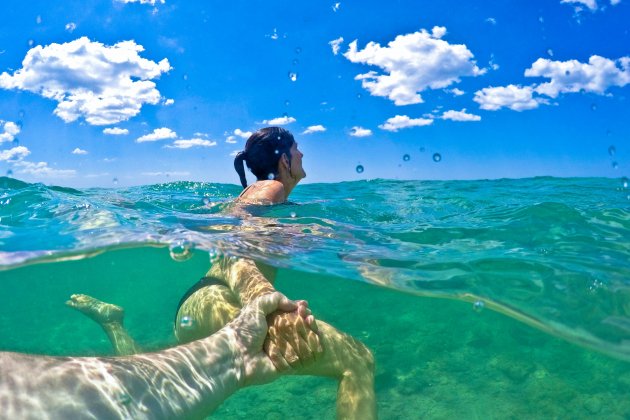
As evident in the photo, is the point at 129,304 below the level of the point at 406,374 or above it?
below

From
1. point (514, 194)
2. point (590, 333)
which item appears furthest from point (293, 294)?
point (514, 194)

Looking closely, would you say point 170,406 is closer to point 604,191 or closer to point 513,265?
point 513,265

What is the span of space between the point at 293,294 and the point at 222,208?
3860mm

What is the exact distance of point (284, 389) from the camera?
22.9ft

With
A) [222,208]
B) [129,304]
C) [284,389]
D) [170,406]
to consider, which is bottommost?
[129,304]

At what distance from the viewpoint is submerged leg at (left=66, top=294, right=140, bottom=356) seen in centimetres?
725

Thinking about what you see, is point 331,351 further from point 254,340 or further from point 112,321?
point 112,321

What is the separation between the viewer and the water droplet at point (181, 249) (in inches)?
304

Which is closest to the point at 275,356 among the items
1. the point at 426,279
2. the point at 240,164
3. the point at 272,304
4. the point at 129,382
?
the point at 272,304

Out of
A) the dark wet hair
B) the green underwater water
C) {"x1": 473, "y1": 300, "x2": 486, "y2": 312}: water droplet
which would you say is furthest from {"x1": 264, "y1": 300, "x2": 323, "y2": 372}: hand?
the dark wet hair

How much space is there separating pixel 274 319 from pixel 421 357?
208 inches

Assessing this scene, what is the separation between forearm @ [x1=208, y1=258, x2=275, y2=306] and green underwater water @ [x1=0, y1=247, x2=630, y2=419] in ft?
8.29

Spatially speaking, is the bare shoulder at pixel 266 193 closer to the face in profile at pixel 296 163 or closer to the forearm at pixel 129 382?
the face in profile at pixel 296 163

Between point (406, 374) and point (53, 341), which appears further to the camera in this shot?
point (53, 341)
